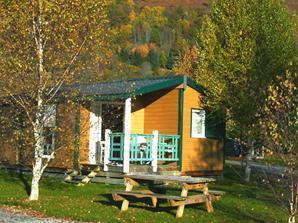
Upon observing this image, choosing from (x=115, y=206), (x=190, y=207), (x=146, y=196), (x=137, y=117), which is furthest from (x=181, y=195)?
(x=137, y=117)

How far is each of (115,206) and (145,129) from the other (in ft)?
26.8

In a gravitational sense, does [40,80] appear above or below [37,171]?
above

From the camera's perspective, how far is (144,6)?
450 feet

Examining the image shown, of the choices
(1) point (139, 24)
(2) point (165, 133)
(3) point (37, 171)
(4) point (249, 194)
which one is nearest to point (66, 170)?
(2) point (165, 133)

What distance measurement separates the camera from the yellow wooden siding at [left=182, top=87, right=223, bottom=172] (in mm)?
20672

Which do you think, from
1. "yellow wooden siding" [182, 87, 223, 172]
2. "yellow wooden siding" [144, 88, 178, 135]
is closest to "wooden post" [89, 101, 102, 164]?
"yellow wooden siding" [144, 88, 178, 135]

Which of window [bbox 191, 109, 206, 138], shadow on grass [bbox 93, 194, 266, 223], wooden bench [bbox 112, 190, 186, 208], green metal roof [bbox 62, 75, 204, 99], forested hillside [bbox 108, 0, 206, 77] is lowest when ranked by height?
shadow on grass [bbox 93, 194, 266, 223]

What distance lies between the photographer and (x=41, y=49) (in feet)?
47.7

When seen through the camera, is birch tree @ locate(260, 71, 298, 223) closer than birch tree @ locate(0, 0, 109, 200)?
Yes

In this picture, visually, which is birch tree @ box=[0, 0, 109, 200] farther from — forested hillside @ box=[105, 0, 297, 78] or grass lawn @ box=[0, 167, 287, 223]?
forested hillside @ box=[105, 0, 297, 78]

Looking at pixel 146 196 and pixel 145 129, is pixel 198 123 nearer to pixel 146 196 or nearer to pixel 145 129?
pixel 145 129

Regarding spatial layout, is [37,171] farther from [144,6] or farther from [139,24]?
[144,6]

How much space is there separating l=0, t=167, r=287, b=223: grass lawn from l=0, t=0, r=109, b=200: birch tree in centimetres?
118

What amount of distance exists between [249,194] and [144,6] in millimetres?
123704
